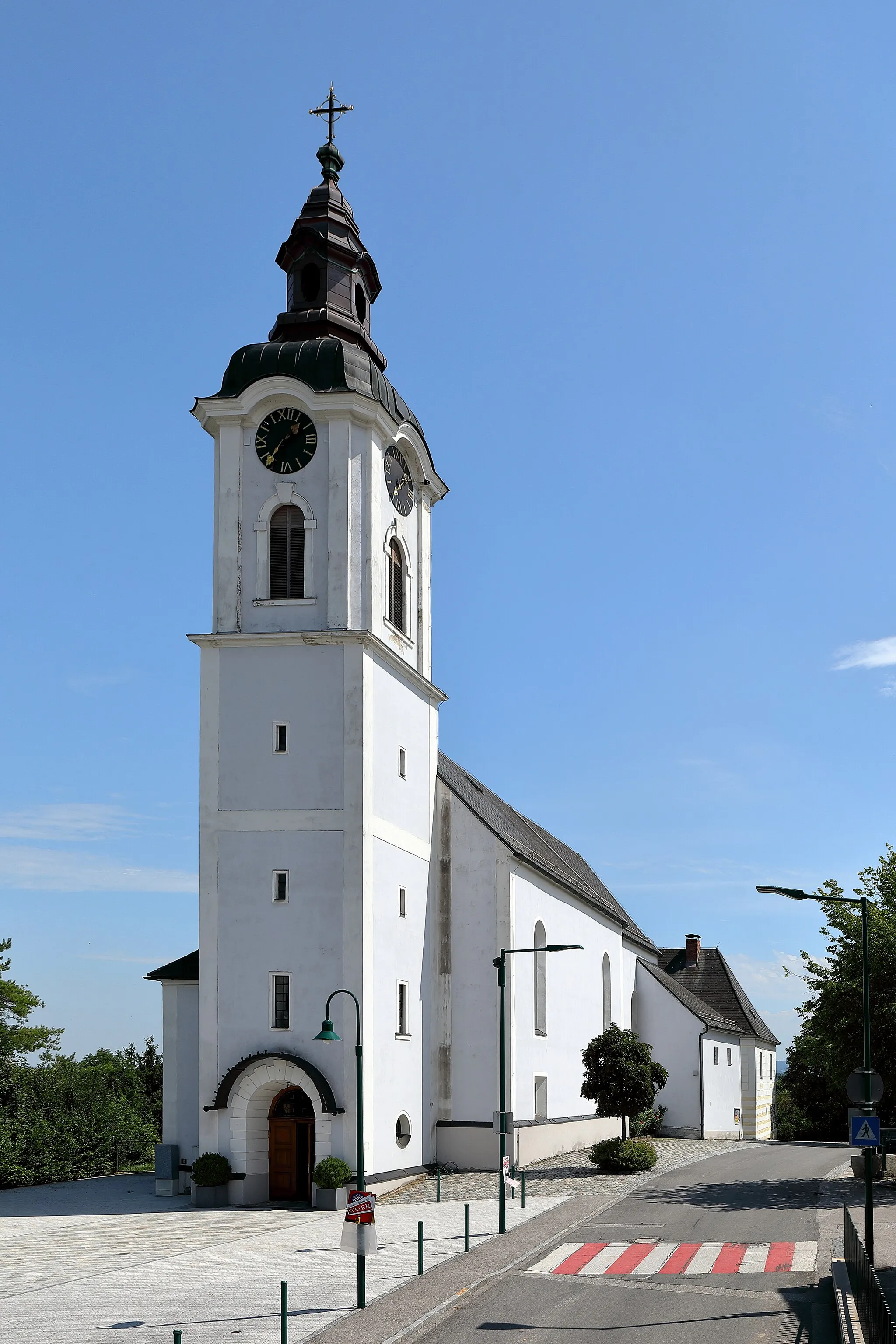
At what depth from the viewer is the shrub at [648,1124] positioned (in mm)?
51781

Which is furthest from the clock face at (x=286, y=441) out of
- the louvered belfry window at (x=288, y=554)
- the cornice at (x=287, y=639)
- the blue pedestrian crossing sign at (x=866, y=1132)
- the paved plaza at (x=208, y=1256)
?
the blue pedestrian crossing sign at (x=866, y=1132)

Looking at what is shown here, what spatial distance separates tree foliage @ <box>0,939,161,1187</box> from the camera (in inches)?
1598

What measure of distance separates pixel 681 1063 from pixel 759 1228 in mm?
29914

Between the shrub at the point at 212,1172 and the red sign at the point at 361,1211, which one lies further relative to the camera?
the shrub at the point at 212,1172

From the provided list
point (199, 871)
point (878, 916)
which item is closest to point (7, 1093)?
point (199, 871)

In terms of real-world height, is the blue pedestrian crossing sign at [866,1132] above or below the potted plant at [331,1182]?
above

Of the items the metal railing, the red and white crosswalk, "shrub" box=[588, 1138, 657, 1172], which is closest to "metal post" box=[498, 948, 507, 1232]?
the red and white crosswalk

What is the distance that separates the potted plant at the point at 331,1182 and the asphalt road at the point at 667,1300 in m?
Answer: 6.17

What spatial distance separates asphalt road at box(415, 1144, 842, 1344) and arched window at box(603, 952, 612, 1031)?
22.5 metres

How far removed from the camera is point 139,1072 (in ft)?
192

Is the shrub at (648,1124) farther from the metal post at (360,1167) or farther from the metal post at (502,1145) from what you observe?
the metal post at (360,1167)

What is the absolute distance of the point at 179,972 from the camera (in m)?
36.5

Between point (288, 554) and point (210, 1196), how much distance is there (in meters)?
16.0

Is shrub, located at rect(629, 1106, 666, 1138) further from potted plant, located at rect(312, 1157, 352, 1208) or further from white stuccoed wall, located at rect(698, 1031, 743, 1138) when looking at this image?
potted plant, located at rect(312, 1157, 352, 1208)
